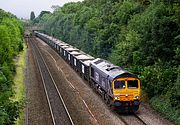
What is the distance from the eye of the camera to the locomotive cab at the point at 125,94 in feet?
94.7

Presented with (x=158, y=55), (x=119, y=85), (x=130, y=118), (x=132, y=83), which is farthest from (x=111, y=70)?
(x=158, y=55)

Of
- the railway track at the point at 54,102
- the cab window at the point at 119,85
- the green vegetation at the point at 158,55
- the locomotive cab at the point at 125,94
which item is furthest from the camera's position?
the green vegetation at the point at 158,55

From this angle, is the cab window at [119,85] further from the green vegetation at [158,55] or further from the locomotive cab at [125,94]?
the green vegetation at [158,55]

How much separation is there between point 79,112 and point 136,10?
82.8ft

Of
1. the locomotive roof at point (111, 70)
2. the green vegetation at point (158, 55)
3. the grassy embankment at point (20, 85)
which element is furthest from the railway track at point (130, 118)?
the grassy embankment at point (20, 85)

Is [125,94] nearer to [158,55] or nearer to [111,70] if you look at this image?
[111,70]

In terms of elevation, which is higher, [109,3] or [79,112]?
[109,3]

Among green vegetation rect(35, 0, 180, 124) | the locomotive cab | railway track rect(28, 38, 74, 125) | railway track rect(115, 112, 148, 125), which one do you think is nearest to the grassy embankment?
railway track rect(28, 38, 74, 125)

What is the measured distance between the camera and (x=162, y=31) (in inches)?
1331

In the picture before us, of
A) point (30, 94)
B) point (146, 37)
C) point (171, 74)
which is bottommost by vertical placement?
point (30, 94)

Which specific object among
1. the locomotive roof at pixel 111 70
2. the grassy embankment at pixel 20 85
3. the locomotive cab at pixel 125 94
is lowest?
the grassy embankment at pixel 20 85

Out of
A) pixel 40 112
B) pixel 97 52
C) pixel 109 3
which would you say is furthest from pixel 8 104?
pixel 109 3

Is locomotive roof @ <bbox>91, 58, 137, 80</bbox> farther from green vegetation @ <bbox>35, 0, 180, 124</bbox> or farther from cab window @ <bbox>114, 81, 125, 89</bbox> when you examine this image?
green vegetation @ <bbox>35, 0, 180, 124</bbox>

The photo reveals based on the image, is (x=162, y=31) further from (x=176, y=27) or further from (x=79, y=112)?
(x=79, y=112)
